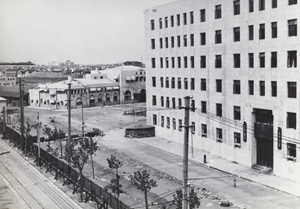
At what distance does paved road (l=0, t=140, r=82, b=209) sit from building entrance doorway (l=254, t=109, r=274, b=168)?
18033 millimetres

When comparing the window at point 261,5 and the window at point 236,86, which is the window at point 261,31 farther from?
the window at point 236,86

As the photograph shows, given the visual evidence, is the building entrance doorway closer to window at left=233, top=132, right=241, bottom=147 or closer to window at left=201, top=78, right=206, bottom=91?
window at left=233, top=132, right=241, bottom=147

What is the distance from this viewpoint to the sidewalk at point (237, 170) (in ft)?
107

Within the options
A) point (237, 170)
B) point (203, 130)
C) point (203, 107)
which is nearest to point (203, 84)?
point (203, 107)

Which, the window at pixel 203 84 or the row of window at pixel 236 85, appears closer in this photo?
the row of window at pixel 236 85

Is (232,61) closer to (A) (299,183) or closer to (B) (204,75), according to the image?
(B) (204,75)

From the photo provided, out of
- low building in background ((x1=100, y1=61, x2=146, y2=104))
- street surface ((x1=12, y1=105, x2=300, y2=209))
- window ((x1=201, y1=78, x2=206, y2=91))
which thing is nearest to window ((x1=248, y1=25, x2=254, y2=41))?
window ((x1=201, y1=78, x2=206, y2=91))

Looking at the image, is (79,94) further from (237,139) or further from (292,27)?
(292,27)

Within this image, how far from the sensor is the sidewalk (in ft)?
107

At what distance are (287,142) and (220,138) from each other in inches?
393

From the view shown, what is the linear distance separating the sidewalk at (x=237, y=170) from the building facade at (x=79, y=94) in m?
44.3

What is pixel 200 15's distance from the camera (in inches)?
1812

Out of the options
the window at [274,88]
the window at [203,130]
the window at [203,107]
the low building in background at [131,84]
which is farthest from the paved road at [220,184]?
the low building in background at [131,84]

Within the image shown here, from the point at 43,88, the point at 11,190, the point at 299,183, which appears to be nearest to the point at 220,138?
the point at 299,183
